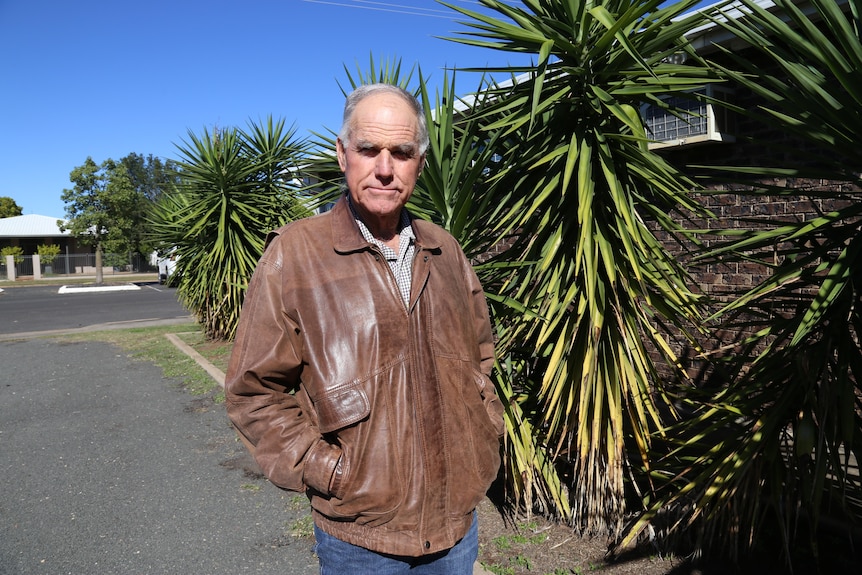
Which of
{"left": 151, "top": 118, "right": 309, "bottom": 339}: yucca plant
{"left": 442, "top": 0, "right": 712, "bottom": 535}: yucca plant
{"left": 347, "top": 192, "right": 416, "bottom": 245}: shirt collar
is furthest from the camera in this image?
{"left": 151, "top": 118, "right": 309, "bottom": 339}: yucca plant

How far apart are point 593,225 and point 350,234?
1.93 m

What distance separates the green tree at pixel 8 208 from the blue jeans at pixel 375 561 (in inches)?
2945

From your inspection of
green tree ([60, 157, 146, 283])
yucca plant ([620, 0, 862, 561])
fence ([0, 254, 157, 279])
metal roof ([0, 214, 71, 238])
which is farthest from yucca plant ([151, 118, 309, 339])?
→ metal roof ([0, 214, 71, 238])

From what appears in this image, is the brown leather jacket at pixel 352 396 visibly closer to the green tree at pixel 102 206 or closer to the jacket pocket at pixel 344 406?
the jacket pocket at pixel 344 406

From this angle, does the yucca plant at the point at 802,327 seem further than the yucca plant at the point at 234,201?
No

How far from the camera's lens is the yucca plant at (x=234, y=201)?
10.4 meters

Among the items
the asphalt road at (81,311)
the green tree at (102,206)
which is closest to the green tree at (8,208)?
the green tree at (102,206)

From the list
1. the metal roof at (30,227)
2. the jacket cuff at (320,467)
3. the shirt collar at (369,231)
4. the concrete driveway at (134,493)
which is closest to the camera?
the jacket cuff at (320,467)

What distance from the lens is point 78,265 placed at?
50125 mm

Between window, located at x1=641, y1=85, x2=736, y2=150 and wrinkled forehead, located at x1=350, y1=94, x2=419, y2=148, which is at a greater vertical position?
window, located at x1=641, y1=85, x2=736, y2=150

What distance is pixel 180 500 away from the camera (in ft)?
15.4

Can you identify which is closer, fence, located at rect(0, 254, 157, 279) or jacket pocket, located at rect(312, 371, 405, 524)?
jacket pocket, located at rect(312, 371, 405, 524)

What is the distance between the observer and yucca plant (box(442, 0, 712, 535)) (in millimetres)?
3410

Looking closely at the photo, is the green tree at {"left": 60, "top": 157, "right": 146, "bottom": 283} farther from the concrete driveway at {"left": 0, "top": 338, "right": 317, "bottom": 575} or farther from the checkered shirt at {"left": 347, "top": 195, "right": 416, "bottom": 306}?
the checkered shirt at {"left": 347, "top": 195, "right": 416, "bottom": 306}
